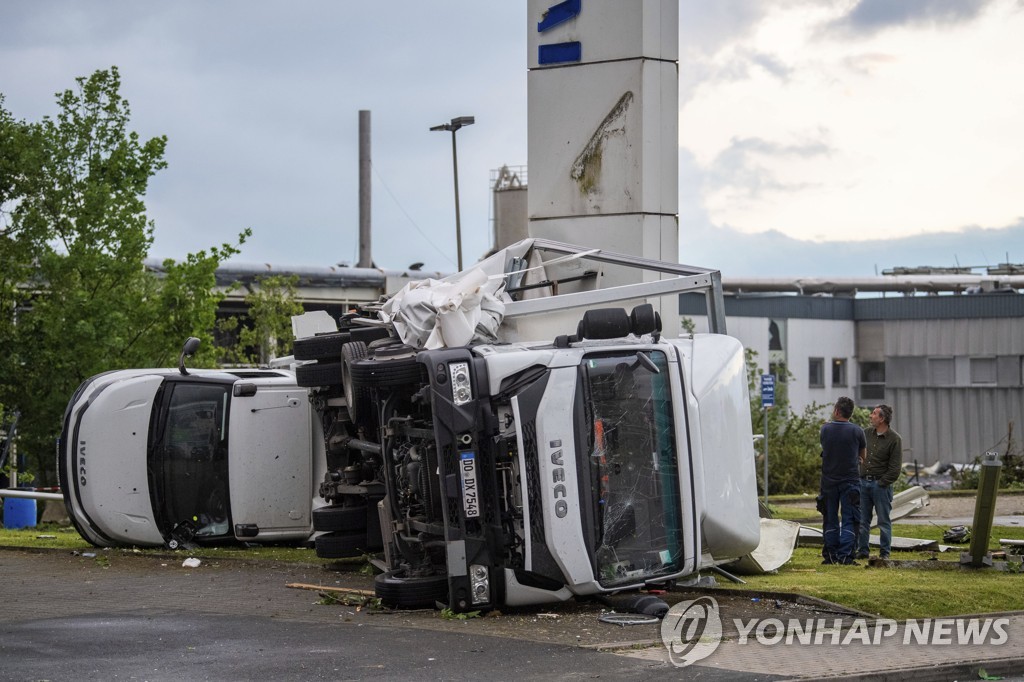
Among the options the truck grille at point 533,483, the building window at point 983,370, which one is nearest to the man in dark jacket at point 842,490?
the truck grille at point 533,483

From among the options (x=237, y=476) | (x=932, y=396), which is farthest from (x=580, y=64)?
(x=932, y=396)

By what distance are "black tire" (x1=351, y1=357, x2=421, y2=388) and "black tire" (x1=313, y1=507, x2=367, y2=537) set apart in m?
2.59

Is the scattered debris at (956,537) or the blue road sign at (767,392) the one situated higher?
the blue road sign at (767,392)

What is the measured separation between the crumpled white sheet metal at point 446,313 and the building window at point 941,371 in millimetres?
38626

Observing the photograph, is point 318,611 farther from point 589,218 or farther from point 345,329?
point 589,218

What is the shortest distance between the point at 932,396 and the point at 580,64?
36.2m

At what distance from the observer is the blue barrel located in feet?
65.5

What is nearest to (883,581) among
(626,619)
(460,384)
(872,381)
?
(626,619)

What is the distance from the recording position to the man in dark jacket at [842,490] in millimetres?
12398

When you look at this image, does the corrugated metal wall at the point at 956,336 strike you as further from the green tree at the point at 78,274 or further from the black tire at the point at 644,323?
the black tire at the point at 644,323

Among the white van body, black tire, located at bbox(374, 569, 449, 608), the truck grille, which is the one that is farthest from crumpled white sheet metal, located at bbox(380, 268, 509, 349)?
the white van body

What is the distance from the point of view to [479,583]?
358 inches

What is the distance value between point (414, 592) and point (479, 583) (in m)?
0.63

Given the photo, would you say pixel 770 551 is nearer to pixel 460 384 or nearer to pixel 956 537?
pixel 956 537
